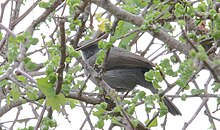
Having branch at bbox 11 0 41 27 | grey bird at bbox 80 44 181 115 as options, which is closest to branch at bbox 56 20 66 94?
branch at bbox 11 0 41 27

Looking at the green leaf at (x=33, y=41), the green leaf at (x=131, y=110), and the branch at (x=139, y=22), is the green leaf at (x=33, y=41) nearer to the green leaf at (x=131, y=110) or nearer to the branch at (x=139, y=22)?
the branch at (x=139, y=22)

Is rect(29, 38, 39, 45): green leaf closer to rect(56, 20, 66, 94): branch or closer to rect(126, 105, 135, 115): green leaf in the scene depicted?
rect(56, 20, 66, 94): branch

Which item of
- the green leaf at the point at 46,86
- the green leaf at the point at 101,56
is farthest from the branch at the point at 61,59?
the green leaf at the point at 101,56

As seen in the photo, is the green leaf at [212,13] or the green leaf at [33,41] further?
the green leaf at [33,41]

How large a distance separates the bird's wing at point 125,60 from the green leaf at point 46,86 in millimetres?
1823

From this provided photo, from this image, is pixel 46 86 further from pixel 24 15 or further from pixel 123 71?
pixel 123 71

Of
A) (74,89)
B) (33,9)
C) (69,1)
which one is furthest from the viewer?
(33,9)

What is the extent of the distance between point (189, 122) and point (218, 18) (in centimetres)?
113

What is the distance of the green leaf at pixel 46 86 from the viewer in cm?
224

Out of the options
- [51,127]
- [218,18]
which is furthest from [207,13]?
[51,127]

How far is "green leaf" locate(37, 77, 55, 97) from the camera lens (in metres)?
2.24

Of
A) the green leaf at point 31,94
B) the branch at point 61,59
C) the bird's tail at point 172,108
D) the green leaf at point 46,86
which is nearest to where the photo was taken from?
the branch at point 61,59

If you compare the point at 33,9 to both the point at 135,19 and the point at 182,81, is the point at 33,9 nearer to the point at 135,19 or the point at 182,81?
the point at 135,19

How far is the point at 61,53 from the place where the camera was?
214 cm
